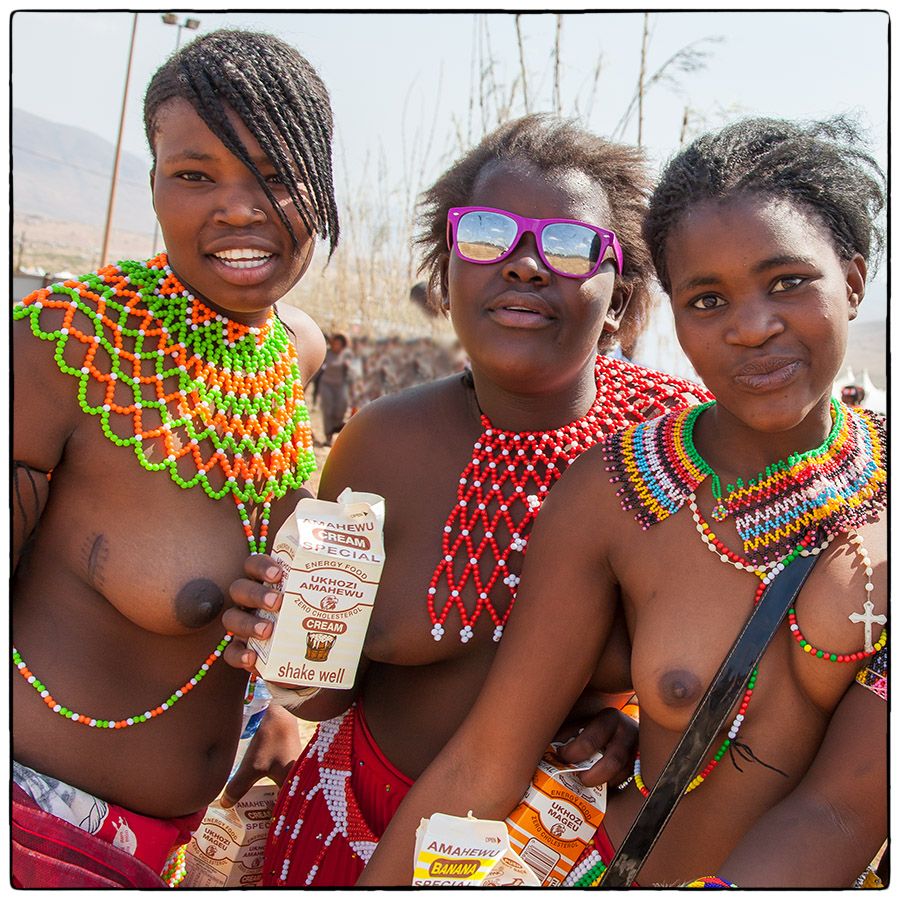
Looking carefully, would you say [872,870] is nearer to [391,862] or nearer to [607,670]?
[607,670]

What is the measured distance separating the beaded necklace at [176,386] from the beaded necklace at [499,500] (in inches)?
16.7

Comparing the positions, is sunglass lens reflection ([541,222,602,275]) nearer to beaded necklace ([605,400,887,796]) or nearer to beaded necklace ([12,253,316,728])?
beaded necklace ([605,400,887,796])

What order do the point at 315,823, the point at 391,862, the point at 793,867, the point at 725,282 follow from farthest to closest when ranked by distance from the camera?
1. the point at 315,823
2. the point at 391,862
3. the point at 725,282
4. the point at 793,867

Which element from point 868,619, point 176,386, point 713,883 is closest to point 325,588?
point 176,386

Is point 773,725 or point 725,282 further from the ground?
point 725,282

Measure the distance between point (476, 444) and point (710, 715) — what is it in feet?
2.99

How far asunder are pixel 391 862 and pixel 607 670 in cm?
61

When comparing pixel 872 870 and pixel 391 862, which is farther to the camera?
pixel 391 862

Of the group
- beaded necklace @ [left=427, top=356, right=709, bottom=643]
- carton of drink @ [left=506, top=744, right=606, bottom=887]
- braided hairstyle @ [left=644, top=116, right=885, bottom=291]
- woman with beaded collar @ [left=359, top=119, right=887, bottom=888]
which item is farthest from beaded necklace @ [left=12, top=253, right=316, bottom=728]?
braided hairstyle @ [left=644, top=116, right=885, bottom=291]

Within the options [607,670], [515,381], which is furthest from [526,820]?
[515,381]

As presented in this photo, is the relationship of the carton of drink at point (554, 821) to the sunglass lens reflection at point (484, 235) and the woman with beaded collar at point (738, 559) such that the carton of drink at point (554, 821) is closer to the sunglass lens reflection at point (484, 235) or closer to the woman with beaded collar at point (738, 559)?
the woman with beaded collar at point (738, 559)

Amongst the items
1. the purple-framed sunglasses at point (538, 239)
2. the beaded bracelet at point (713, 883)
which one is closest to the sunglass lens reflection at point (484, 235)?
the purple-framed sunglasses at point (538, 239)

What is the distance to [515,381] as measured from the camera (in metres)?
2.41

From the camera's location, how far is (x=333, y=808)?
2582 mm
